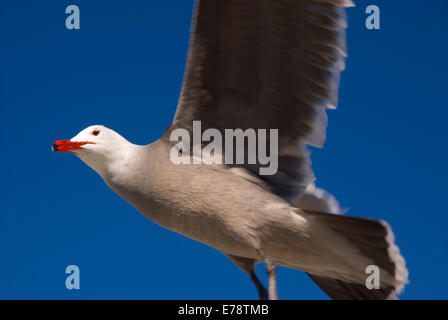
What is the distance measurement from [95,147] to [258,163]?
1033 mm

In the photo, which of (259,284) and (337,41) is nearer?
(337,41)

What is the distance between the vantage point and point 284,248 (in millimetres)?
3689

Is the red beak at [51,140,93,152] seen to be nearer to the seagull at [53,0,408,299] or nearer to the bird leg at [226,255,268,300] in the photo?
the seagull at [53,0,408,299]

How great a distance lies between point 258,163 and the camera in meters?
3.88

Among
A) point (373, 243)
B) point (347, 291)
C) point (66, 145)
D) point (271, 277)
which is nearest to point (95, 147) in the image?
point (66, 145)

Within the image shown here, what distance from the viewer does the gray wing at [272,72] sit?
3439 millimetres

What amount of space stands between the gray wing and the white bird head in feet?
1.42

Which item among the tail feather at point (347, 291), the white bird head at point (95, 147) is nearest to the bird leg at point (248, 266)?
the tail feather at point (347, 291)

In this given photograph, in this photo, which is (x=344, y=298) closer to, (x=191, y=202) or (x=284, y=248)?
(x=284, y=248)

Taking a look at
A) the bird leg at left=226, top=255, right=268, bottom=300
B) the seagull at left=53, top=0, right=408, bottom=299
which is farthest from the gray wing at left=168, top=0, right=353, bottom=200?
the bird leg at left=226, top=255, right=268, bottom=300

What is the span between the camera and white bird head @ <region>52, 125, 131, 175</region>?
379cm

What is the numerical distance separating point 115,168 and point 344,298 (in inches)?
69.7

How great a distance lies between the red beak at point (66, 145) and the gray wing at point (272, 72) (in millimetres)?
646
